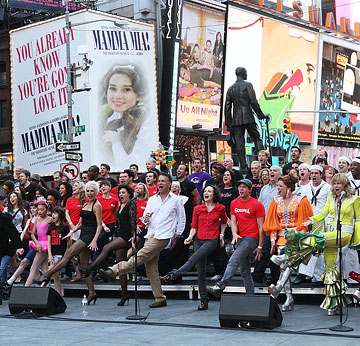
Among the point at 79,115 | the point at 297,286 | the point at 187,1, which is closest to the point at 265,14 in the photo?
the point at 187,1

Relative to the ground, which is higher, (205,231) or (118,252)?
(205,231)

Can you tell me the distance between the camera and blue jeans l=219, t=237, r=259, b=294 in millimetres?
11094

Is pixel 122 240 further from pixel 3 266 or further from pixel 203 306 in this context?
pixel 3 266

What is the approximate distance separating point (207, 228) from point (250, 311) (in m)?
2.10

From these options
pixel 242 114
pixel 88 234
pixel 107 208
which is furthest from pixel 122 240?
pixel 242 114

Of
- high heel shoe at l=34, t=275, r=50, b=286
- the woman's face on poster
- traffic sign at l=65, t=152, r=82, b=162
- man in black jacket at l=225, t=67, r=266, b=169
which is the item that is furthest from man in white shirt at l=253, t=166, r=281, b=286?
the woman's face on poster

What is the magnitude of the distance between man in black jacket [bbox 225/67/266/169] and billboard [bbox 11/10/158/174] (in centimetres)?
2088

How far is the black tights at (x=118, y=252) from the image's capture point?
12.4 meters

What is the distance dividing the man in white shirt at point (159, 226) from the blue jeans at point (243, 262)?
1328 millimetres

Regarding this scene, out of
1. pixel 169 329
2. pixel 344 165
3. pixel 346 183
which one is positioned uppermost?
pixel 344 165

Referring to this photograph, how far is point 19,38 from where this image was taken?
133 ft

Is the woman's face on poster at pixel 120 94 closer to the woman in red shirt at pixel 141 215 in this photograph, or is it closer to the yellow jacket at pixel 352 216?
the woman in red shirt at pixel 141 215

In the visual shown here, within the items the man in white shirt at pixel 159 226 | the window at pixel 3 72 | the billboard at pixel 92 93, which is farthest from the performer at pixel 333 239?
the window at pixel 3 72

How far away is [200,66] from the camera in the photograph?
4300 centimetres
